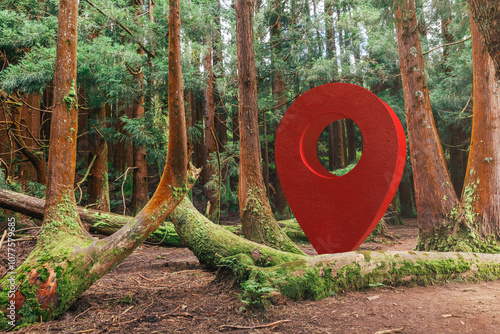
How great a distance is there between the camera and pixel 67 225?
3787mm

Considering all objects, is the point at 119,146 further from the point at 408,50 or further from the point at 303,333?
the point at 303,333

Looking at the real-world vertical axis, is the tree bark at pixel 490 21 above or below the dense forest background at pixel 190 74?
below

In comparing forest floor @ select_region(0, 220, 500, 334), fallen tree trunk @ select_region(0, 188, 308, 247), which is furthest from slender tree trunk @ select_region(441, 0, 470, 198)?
forest floor @ select_region(0, 220, 500, 334)

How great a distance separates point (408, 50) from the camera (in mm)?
6973

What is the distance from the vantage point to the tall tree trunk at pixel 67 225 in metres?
3.16

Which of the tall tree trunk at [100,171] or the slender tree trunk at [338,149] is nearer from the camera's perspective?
the tall tree trunk at [100,171]

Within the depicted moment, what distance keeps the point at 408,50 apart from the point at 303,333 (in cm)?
634

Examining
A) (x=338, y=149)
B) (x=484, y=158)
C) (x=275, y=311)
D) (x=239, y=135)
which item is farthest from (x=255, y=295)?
(x=338, y=149)

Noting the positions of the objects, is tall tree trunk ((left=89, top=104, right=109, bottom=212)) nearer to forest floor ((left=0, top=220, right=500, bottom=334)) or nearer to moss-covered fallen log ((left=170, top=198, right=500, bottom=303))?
moss-covered fallen log ((left=170, top=198, right=500, bottom=303))

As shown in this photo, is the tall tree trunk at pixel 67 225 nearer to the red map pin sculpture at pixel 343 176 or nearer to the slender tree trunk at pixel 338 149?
the red map pin sculpture at pixel 343 176

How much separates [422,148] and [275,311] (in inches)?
196

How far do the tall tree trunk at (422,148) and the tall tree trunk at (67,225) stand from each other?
15.9 feet

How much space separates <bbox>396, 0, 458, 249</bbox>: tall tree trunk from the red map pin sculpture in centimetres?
164

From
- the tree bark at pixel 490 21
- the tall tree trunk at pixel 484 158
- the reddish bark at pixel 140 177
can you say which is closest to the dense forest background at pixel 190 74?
the reddish bark at pixel 140 177
